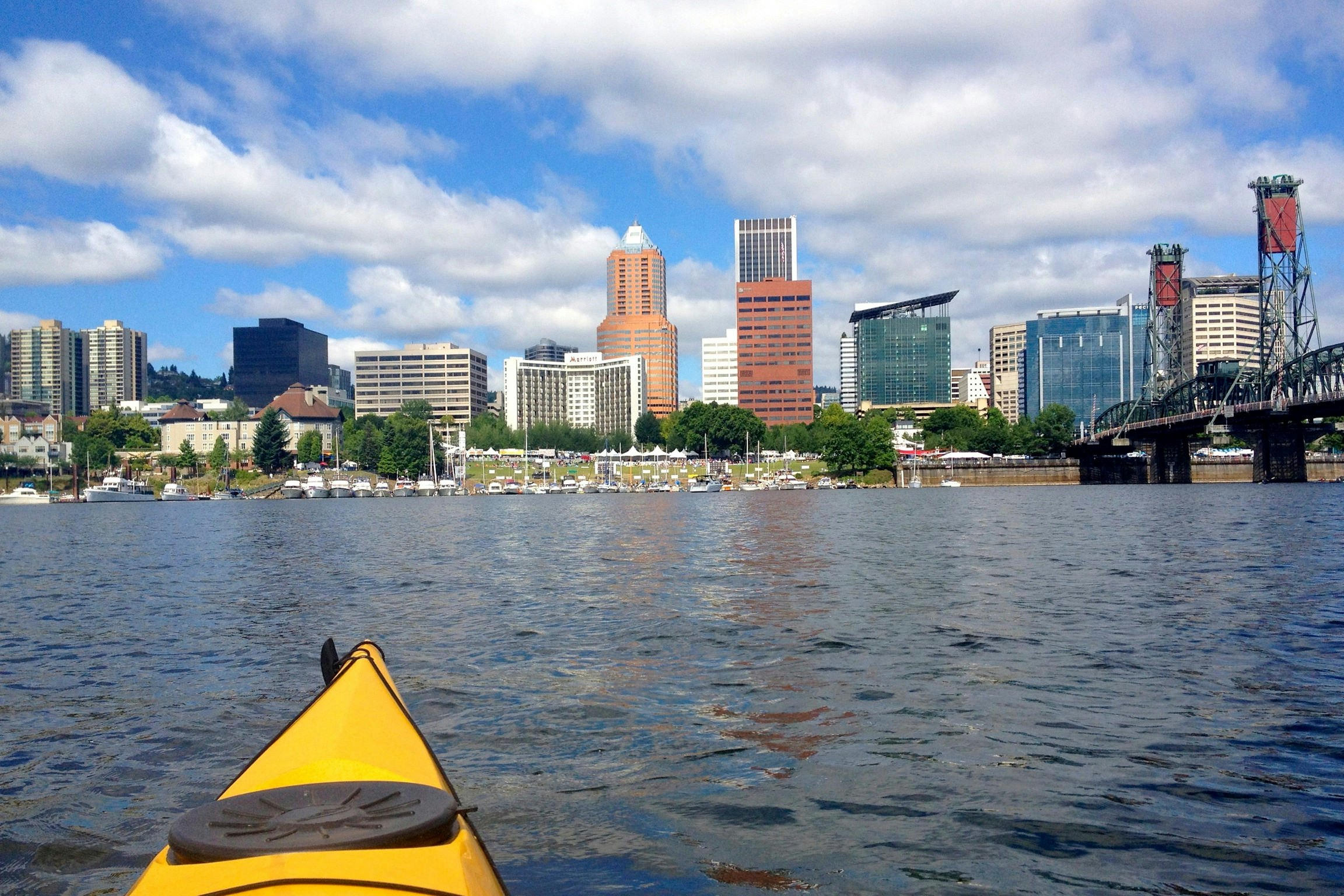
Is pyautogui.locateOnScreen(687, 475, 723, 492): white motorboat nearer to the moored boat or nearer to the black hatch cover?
the moored boat

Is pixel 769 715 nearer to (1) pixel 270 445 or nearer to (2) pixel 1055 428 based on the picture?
(2) pixel 1055 428

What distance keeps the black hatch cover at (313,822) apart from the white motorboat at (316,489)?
474 ft

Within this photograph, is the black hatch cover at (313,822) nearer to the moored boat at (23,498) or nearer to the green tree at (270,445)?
the moored boat at (23,498)

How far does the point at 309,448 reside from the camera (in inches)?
6752

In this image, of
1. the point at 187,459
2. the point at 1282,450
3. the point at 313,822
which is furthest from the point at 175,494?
the point at 313,822

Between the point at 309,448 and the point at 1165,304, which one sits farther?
the point at 309,448

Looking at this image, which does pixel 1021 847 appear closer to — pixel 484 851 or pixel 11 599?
Result: pixel 484 851

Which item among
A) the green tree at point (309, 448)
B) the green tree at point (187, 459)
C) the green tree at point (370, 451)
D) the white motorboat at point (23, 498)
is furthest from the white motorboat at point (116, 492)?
the green tree at point (309, 448)

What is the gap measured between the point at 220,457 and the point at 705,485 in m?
80.2

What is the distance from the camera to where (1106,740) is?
29.3 feet

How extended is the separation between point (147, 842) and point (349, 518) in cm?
6664

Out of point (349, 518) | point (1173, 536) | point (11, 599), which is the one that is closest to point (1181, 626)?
point (1173, 536)

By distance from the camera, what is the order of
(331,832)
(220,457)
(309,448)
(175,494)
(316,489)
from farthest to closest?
(309,448) → (220,457) → (316,489) → (175,494) → (331,832)

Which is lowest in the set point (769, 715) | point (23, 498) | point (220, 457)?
point (23, 498)
